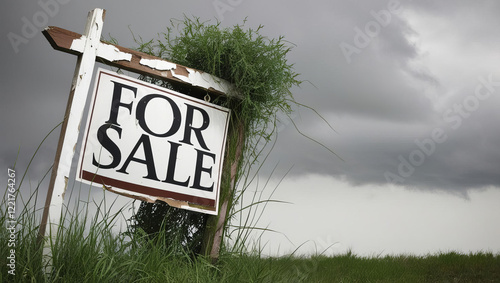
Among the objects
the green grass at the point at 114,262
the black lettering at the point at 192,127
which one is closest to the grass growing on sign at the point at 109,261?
the green grass at the point at 114,262

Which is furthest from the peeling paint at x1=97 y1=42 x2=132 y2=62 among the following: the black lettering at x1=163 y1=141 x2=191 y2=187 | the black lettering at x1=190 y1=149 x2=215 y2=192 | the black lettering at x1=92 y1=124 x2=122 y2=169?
the black lettering at x1=190 y1=149 x2=215 y2=192

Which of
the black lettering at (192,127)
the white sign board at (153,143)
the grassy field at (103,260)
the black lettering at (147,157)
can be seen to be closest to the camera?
the grassy field at (103,260)

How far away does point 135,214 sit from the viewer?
429 centimetres

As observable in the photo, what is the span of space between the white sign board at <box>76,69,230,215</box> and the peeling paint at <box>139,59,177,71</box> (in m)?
0.17

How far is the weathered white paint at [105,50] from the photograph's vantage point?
3.37 m

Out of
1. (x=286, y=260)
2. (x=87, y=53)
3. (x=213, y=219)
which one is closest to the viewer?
(x=87, y=53)

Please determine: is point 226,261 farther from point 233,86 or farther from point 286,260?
point 233,86

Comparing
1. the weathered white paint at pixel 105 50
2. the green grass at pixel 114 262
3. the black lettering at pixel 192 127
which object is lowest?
the green grass at pixel 114 262

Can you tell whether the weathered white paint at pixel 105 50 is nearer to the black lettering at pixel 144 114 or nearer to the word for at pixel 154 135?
the word for at pixel 154 135

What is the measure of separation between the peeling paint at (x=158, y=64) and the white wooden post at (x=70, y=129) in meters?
0.44

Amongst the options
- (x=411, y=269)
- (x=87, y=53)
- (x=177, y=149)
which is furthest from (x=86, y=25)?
(x=411, y=269)

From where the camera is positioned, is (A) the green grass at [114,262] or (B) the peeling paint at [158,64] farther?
(B) the peeling paint at [158,64]

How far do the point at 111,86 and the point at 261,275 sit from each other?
197cm

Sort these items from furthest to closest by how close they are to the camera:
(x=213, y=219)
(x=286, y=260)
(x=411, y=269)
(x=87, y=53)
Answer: (x=411, y=269) < (x=286, y=260) < (x=213, y=219) < (x=87, y=53)
